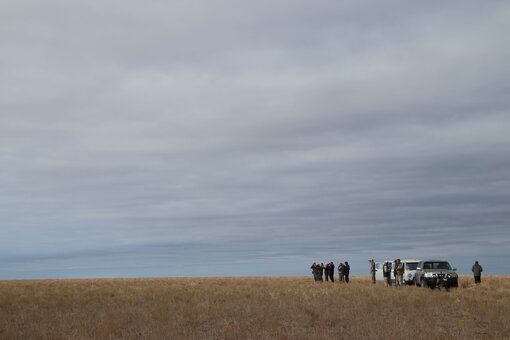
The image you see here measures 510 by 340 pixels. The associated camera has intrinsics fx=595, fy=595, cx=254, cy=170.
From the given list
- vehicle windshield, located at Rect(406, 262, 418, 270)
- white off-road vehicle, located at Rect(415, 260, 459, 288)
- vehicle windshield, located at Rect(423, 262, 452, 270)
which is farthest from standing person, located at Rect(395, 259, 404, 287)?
vehicle windshield, located at Rect(423, 262, 452, 270)

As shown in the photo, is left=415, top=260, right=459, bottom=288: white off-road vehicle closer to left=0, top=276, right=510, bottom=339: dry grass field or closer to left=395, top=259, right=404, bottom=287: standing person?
left=395, top=259, right=404, bottom=287: standing person

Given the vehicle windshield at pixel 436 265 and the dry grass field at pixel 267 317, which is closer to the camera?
the dry grass field at pixel 267 317

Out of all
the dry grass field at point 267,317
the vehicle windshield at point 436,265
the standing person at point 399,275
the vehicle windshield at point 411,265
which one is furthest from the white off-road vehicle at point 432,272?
the dry grass field at point 267,317

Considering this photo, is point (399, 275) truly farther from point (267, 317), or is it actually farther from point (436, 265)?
point (267, 317)

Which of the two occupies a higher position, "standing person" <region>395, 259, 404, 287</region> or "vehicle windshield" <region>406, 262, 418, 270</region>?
"vehicle windshield" <region>406, 262, 418, 270</region>

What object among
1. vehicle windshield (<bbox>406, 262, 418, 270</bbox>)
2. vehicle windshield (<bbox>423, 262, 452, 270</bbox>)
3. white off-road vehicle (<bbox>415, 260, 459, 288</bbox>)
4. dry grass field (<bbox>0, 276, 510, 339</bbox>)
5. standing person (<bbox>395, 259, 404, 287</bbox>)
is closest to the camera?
dry grass field (<bbox>0, 276, 510, 339</bbox>)

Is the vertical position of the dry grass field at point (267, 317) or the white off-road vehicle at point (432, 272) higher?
the white off-road vehicle at point (432, 272)

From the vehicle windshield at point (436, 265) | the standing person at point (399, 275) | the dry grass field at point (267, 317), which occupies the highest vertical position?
the vehicle windshield at point (436, 265)

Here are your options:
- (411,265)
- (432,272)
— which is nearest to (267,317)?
(432,272)

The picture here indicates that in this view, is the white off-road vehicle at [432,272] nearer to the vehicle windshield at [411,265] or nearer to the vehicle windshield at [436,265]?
the vehicle windshield at [436,265]

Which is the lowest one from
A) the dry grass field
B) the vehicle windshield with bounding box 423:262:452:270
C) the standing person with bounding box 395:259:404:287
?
the dry grass field

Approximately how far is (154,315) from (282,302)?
6.35 meters

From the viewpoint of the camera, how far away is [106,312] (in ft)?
72.6

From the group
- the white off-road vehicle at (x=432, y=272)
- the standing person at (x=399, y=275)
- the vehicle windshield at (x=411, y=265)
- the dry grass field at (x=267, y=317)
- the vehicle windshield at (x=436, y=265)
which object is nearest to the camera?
the dry grass field at (x=267, y=317)
